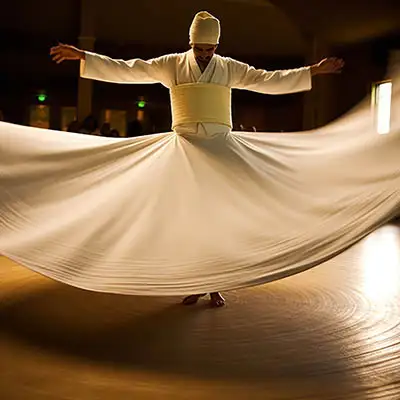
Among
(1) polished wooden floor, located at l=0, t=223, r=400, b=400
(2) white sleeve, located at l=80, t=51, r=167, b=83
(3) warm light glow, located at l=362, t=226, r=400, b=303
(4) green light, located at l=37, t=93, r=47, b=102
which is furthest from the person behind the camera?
(4) green light, located at l=37, t=93, r=47, b=102

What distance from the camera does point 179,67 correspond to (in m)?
1.96

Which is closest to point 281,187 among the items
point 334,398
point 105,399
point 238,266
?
point 238,266

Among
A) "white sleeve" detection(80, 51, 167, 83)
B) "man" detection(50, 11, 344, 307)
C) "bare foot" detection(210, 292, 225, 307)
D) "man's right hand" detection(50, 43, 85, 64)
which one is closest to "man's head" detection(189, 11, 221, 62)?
"man" detection(50, 11, 344, 307)

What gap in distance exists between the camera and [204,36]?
1.94 meters

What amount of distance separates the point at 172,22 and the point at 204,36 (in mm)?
5144

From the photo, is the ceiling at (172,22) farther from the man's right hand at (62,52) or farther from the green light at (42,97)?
the man's right hand at (62,52)

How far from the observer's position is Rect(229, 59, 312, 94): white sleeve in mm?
2023

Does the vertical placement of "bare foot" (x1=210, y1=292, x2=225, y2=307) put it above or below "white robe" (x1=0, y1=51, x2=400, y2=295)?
below

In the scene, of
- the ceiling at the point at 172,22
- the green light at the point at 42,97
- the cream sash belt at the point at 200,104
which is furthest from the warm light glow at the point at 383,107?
the green light at the point at 42,97

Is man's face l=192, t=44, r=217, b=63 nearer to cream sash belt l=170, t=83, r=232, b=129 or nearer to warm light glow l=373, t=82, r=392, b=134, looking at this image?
cream sash belt l=170, t=83, r=232, b=129

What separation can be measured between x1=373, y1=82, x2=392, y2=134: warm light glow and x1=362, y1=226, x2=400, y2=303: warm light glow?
0.63 meters

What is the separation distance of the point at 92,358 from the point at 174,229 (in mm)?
384

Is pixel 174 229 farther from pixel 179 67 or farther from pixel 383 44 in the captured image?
pixel 383 44

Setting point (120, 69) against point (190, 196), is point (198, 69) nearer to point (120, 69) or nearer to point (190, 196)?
point (120, 69)
